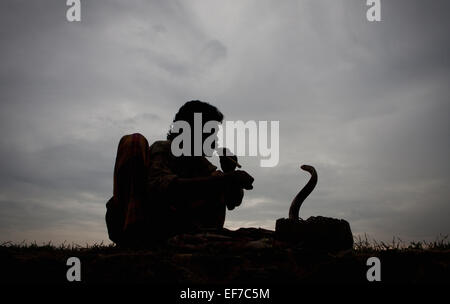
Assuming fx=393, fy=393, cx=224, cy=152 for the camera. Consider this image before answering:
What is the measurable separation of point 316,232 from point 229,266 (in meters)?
1.35

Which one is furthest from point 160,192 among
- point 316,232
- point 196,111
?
point 316,232

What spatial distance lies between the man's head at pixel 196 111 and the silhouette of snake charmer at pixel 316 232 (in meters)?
1.99

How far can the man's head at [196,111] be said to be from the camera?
634cm

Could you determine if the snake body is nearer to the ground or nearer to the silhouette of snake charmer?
the silhouette of snake charmer

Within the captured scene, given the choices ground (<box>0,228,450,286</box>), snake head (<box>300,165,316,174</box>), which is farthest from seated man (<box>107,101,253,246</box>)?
snake head (<box>300,165,316,174</box>)

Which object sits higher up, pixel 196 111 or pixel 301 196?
pixel 196 111

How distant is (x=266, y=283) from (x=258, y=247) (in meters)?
1.03

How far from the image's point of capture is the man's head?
6.34 m

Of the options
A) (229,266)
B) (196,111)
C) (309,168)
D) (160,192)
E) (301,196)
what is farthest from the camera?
(196,111)

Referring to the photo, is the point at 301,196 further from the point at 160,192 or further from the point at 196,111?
the point at 196,111

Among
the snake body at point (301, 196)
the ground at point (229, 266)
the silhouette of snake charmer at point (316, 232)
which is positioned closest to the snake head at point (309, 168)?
the snake body at point (301, 196)

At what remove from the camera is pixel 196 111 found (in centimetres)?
637
